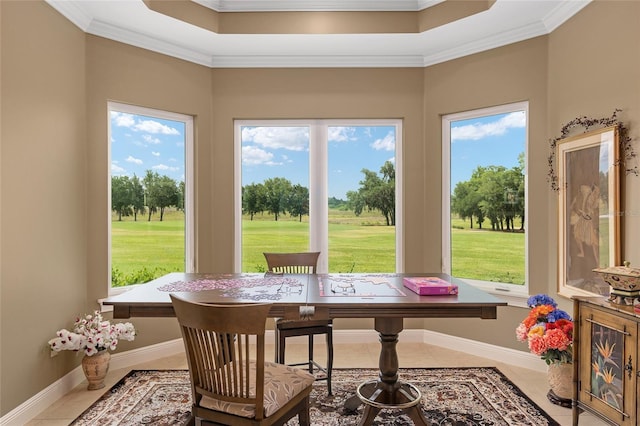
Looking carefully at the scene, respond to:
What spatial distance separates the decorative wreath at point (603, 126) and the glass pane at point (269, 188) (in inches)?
90.3

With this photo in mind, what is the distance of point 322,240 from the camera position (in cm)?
428

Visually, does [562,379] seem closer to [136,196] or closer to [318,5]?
[318,5]

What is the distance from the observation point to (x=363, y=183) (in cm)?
429

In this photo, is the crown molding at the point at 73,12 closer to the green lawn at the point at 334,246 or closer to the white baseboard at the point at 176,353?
the green lawn at the point at 334,246

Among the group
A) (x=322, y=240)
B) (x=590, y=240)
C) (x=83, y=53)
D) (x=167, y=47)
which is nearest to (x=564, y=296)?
(x=590, y=240)

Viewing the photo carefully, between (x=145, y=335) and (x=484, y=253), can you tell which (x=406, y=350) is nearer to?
(x=484, y=253)

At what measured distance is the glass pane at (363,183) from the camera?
4285 millimetres

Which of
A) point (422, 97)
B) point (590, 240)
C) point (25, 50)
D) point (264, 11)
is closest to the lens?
point (25, 50)

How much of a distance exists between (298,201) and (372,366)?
1797mm

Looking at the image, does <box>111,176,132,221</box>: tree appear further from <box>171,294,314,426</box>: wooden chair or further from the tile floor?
<box>171,294,314,426</box>: wooden chair

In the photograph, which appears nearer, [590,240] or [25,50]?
[25,50]

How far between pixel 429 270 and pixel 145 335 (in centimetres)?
282

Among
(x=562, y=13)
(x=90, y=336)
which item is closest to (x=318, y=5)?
(x=562, y=13)

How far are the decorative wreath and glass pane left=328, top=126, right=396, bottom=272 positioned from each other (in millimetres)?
1501
